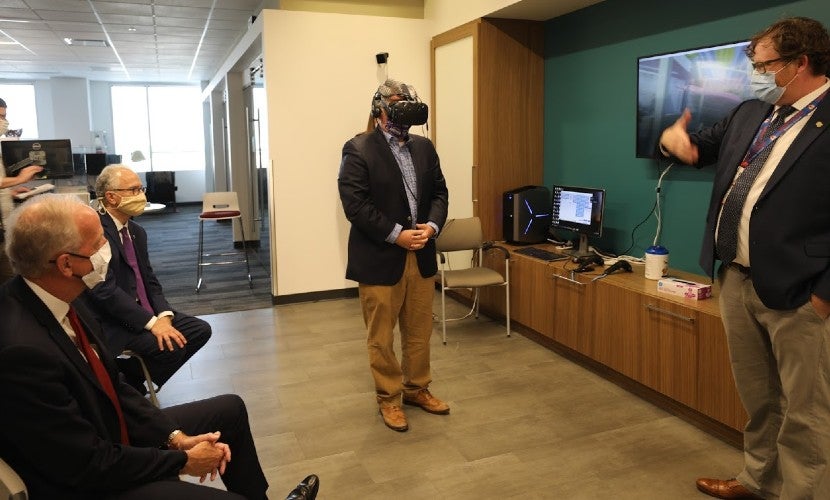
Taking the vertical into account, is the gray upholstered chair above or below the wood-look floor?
above

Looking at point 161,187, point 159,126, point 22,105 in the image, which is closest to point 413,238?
point 161,187

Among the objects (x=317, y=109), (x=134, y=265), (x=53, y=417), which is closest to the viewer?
(x=53, y=417)

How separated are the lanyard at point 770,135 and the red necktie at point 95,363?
227 centimetres

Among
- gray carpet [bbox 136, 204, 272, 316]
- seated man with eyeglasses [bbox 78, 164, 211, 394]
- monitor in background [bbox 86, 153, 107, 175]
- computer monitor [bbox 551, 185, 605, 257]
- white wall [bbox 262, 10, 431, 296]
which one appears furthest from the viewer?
monitor in background [bbox 86, 153, 107, 175]

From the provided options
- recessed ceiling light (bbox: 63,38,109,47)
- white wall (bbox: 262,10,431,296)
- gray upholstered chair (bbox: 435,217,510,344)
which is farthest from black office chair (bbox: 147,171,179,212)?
gray upholstered chair (bbox: 435,217,510,344)

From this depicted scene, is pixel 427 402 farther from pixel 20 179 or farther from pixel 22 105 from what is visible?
pixel 22 105

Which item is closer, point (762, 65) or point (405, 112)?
point (762, 65)

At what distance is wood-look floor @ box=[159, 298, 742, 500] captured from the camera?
280 cm

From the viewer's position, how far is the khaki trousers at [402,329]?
327cm

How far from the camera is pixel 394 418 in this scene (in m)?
3.33

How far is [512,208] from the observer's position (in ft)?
16.7

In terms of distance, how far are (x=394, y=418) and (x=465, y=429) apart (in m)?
0.37

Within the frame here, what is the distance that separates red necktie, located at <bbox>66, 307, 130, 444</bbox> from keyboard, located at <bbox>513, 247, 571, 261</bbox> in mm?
3264

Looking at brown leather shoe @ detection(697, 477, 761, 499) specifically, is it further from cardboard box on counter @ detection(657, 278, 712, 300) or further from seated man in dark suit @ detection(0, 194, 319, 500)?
seated man in dark suit @ detection(0, 194, 319, 500)
